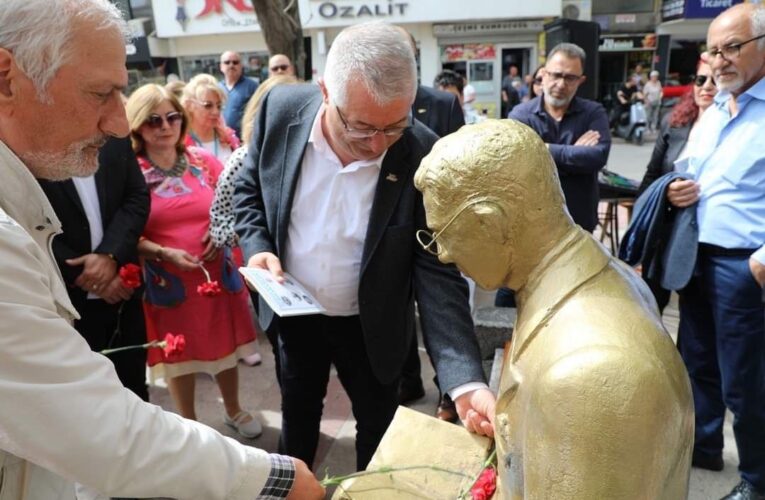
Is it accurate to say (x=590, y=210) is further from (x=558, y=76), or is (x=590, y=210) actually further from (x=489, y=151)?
(x=489, y=151)

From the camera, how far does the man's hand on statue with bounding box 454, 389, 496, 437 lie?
1504 millimetres

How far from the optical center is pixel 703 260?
8.30 ft

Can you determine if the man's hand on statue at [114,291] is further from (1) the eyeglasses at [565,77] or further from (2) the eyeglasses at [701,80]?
(2) the eyeglasses at [701,80]

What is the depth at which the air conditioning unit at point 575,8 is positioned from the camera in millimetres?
18203

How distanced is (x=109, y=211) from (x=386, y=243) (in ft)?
5.04

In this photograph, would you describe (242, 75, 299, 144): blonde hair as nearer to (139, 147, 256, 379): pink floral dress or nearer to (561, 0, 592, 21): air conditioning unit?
(139, 147, 256, 379): pink floral dress

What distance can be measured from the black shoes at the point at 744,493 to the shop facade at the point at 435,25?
15.1 m

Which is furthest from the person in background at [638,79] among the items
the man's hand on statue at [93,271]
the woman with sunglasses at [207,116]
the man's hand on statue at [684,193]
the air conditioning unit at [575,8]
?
the man's hand on statue at [93,271]

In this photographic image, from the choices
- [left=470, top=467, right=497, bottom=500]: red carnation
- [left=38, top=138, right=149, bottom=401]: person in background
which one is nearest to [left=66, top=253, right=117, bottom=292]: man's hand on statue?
[left=38, top=138, right=149, bottom=401]: person in background

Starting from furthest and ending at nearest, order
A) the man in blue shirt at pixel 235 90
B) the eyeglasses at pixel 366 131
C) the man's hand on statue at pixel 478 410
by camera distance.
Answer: the man in blue shirt at pixel 235 90
the eyeglasses at pixel 366 131
the man's hand on statue at pixel 478 410

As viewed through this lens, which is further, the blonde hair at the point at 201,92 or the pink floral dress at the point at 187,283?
the blonde hair at the point at 201,92

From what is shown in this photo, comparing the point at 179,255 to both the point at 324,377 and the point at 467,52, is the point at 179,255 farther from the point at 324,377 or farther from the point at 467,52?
the point at 467,52

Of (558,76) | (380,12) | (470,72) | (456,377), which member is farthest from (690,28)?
(456,377)

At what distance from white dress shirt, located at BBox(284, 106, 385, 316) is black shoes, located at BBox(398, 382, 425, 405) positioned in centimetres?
172
